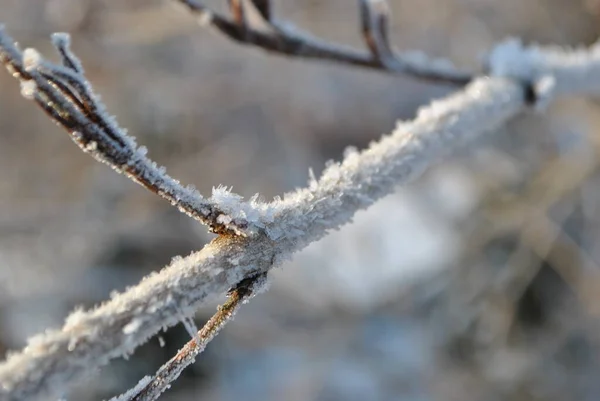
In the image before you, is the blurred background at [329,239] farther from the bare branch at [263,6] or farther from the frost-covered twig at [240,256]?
the frost-covered twig at [240,256]

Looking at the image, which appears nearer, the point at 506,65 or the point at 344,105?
the point at 506,65

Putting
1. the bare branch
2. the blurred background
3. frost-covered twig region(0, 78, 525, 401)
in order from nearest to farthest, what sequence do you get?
Result: frost-covered twig region(0, 78, 525, 401), the bare branch, the blurred background

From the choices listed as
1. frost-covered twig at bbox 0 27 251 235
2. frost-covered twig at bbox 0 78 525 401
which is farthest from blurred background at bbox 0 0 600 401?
frost-covered twig at bbox 0 27 251 235

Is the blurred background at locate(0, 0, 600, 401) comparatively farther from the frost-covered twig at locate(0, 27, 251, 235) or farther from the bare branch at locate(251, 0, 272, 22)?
the frost-covered twig at locate(0, 27, 251, 235)

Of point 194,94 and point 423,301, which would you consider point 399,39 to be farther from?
point 423,301

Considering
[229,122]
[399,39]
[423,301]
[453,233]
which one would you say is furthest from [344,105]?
[423,301]
